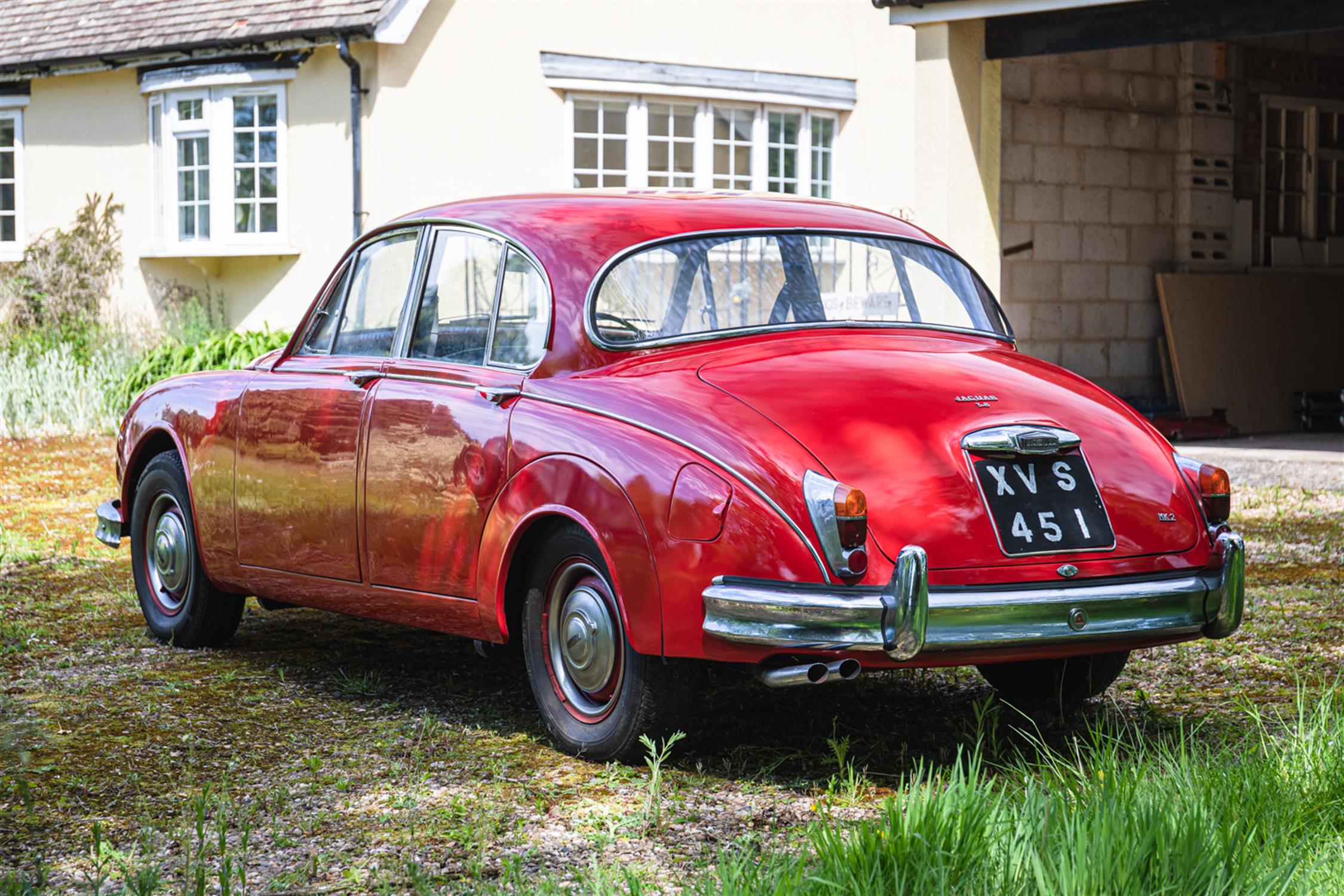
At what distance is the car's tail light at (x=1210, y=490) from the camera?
4.82 metres

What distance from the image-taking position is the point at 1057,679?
5402mm

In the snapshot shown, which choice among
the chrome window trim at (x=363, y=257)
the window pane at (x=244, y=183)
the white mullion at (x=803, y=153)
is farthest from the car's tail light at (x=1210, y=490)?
the white mullion at (x=803, y=153)

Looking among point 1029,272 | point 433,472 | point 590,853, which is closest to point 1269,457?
point 1029,272

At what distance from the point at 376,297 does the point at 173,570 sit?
152cm

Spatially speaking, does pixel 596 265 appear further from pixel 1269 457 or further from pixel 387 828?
pixel 1269 457

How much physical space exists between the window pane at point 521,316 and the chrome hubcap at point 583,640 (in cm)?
72

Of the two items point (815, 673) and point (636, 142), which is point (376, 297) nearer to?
point (815, 673)

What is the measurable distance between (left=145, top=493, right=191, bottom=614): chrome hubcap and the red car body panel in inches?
11.4

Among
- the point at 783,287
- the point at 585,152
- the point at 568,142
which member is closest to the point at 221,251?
the point at 568,142

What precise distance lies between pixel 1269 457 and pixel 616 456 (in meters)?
8.20

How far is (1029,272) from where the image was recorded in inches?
545

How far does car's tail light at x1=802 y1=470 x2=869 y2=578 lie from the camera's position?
419cm

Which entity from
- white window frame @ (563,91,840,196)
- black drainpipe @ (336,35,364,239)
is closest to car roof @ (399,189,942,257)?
black drainpipe @ (336,35,364,239)

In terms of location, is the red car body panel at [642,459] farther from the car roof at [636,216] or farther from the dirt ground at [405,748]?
the dirt ground at [405,748]
